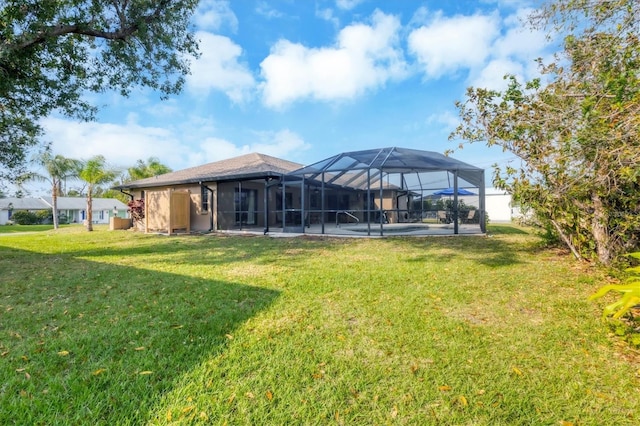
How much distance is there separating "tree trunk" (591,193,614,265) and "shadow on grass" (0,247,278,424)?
19.2 ft

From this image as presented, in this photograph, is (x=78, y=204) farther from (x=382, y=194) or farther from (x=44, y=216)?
(x=382, y=194)

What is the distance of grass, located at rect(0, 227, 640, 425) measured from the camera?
2.00 meters

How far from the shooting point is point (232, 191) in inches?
580

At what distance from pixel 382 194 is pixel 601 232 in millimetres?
7379

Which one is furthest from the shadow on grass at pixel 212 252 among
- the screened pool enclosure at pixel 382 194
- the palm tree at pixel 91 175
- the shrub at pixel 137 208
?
the palm tree at pixel 91 175

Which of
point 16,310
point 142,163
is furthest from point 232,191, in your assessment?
point 142,163

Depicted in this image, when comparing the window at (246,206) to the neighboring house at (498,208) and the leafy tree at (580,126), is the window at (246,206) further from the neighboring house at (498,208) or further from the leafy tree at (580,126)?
the neighboring house at (498,208)

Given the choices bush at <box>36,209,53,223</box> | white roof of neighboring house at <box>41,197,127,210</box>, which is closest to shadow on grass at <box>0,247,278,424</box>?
bush at <box>36,209,53,223</box>

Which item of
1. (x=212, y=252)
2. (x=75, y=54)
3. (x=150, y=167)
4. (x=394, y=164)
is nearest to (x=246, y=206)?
(x=212, y=252)

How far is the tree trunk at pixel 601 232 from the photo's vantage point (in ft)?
17.9

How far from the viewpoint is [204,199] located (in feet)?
50.0

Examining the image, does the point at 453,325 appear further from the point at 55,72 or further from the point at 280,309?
the point at 55,72

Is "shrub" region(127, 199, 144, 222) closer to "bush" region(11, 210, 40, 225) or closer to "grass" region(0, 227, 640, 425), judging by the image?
"grass" region(0, 227, 640, 425)

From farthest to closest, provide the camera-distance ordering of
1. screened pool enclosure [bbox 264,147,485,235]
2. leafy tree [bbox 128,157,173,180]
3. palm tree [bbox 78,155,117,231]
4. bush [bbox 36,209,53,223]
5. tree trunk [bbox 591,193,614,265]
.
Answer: bush [bbox 36,209,53,223] < leafy tree [bbox 128,157,173,180] < palm tree [bbox 78,155,117,231] < screened pool enclosure [bbox 264,147,485,235] < tree trunk [bbox 591,193,614,265]
